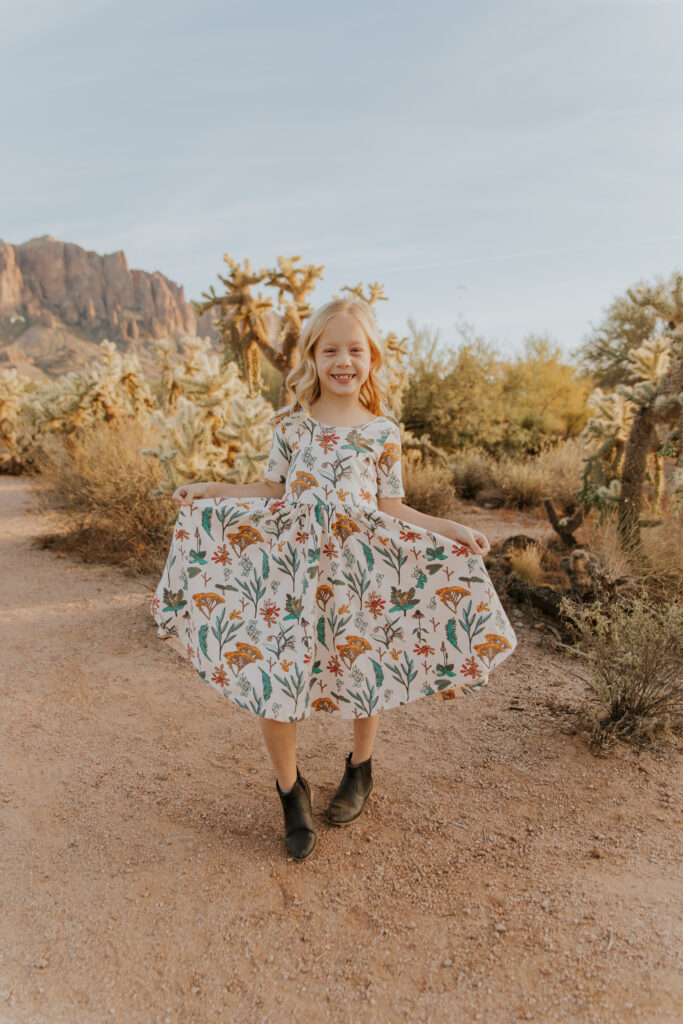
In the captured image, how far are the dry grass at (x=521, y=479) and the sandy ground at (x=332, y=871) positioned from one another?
5644 mm

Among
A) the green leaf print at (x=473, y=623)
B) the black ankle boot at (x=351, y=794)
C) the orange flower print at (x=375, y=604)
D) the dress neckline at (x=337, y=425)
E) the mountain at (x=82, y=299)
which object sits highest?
the mountain at (x=82, y=299)

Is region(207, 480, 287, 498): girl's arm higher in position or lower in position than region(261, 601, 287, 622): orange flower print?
higher

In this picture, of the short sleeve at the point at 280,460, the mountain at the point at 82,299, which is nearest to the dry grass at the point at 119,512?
the short sleeve at the point at 280,460

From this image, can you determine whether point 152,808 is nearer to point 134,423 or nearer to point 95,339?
point 134,423

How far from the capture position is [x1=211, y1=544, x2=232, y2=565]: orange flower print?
7.00 ft

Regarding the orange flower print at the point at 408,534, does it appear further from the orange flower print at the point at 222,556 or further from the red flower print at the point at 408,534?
the orange flower print at the point at 222,556

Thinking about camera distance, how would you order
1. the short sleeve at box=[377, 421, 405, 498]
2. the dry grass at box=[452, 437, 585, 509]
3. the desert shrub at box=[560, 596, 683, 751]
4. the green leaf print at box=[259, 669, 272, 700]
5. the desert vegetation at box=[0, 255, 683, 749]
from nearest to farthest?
the green leaf print at box=[259, 669, 272, 700] < the short sleeve at box=[377, 421, 405, 498] < the desert shrub at box=[560, 596, 683, 751] < the desert vegetation at box=[0, 255, 683, 749] < the dry grass at box=[452, 437, 585, 509]

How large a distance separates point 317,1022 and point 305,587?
1148 mm

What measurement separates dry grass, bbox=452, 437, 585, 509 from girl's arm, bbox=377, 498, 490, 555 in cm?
656

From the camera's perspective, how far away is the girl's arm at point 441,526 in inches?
81.6

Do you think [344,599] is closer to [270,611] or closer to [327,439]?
[270,611]

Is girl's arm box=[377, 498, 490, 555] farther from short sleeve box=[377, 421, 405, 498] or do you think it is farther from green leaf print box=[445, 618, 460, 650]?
green leaf print box=[445, 618, 460, 650]

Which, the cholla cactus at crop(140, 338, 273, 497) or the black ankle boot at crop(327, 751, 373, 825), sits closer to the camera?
the black ankle boot at crop(327, 751, 373, 825)

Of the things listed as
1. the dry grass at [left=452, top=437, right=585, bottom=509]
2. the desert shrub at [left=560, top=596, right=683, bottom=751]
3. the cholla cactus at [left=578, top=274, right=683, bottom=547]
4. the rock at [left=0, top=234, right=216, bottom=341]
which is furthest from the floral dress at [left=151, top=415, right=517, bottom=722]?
the rock at [left=0, top=234, right=216, bottom=341]
